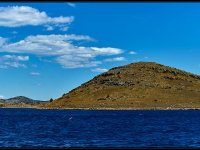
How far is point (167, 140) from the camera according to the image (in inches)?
2480

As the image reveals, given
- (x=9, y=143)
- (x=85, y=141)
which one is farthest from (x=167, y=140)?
(x=9, y=143)

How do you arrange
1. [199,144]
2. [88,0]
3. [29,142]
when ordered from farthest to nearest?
[29,142], [199,144], [88,0]

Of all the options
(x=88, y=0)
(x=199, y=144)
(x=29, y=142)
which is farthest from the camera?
(x=29, y=142)

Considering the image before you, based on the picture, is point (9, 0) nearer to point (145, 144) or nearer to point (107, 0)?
point (107, 0)

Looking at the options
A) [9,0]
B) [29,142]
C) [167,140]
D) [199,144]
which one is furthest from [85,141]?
[9,0]

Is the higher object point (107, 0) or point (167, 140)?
point (107, 0)

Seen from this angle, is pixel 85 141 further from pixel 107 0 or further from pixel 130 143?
pixel 107 0

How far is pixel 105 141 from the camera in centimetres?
6259

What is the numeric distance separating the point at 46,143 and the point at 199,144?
1998cm

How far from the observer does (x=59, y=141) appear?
6231 cm

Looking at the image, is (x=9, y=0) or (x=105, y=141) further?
(x=105, y=141)

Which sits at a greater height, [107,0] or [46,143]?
[107,0]

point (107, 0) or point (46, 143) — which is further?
→ point (46, 143)

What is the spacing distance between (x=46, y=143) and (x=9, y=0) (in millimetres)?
32054
